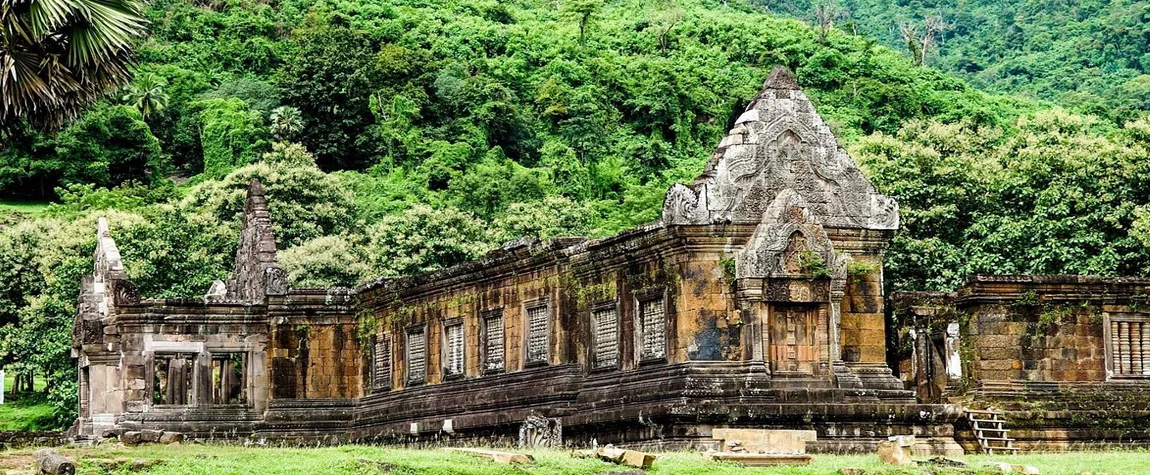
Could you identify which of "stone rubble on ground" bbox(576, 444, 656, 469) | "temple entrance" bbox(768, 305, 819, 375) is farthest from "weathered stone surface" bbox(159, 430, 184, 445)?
"temple entrance" bbox(768, 305, 819, 375)

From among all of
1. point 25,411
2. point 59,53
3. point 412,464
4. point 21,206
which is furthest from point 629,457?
point 21,206

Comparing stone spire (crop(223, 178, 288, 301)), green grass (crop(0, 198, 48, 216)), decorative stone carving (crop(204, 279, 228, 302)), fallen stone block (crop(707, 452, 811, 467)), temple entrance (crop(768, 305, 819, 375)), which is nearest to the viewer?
fallen stone block (crop(707, 452, 811, 467))

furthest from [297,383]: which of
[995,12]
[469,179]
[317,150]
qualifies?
[995,12]

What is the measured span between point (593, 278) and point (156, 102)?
284 feet

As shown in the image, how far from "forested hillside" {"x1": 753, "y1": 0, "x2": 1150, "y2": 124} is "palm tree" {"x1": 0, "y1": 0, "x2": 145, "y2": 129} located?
77.1 m

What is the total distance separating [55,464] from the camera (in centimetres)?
2114

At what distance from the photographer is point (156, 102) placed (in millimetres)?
115375

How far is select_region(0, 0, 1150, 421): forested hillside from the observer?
49.8 meters

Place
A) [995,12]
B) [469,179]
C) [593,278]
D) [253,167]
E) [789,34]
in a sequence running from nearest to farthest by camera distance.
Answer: [593,278] < [253,167] < [469,179] < [789,34] < [995,12]

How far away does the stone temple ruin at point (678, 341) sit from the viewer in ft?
97.8

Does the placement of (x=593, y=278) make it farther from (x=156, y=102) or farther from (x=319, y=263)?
(x=156, y=102)

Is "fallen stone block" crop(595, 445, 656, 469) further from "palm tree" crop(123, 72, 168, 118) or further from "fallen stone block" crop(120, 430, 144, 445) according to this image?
"palm tree" crop(123, 72, 168, 118)

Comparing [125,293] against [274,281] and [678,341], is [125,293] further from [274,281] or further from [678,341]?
[678,341]

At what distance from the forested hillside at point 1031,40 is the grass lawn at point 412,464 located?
77.2 meters
